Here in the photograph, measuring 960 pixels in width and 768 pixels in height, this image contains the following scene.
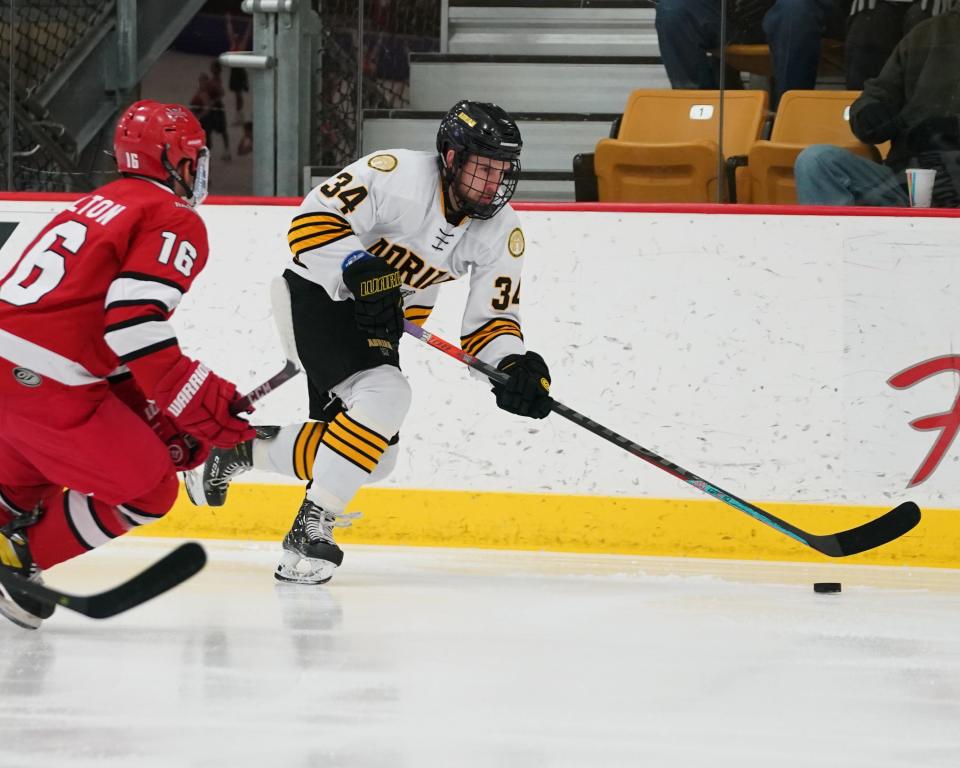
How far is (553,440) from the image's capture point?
369cm

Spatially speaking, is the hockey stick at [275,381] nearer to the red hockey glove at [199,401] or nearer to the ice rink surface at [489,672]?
the red hockey glove at [199,401]

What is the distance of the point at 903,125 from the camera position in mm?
3895

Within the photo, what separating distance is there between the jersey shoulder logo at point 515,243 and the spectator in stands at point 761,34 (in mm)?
1304

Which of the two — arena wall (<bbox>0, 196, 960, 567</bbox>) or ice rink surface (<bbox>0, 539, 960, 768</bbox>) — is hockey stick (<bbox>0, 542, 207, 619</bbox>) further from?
arena wall (<bbox>0, 196, 960, 567</bbox>)

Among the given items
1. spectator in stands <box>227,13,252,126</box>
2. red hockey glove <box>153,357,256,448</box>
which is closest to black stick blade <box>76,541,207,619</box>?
red hockey glove <box>153,357,256,448</box>

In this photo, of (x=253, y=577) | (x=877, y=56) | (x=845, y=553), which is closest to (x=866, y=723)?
(x=845, y=553)

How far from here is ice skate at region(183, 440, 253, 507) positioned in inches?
120

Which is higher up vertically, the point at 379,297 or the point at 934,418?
the point at 379,297

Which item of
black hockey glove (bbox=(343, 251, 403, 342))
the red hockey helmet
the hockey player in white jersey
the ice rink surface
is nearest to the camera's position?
the ice rink surface

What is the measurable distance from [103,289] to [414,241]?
2.74 feet

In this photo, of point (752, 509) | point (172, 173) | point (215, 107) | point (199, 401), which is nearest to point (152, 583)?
point (199, 401)

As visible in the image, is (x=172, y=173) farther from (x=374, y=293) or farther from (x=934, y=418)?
(x=934, y=418)

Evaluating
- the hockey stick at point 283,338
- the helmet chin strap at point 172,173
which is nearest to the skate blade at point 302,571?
the hockey stick at point 283,338

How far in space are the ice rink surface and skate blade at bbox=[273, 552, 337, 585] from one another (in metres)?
0.05
